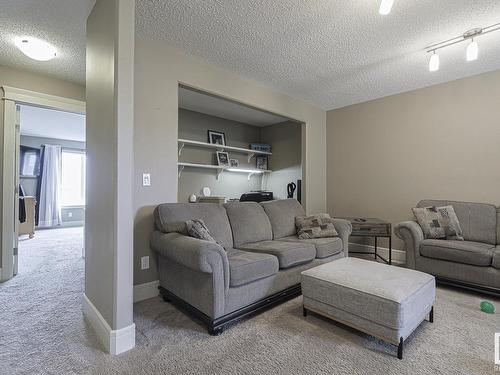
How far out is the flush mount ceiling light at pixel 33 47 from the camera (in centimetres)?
248

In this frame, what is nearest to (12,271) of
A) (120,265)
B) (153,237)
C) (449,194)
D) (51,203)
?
(153,237)

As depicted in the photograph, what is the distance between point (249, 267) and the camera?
6.62 ft

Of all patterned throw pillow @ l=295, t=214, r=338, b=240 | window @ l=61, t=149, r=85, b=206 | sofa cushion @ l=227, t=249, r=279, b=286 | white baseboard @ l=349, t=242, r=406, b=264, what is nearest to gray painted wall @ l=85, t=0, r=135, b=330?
sofa cushion @ l=227, t=249, r=279, b=286

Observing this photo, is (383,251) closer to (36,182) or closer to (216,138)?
(216,138)

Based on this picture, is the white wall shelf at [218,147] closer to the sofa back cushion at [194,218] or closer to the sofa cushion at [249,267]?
the sofa back cushion at [194,218]

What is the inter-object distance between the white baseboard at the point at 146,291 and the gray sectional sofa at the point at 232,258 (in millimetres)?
124

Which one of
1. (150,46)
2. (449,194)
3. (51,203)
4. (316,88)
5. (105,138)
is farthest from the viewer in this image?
(51,203)

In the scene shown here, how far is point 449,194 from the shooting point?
135 inches

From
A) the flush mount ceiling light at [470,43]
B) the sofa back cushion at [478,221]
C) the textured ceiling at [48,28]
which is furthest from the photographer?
the sofa back cushion at [478,221]

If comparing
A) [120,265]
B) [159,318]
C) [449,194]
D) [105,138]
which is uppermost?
[105,138]

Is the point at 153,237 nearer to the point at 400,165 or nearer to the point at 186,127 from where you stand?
the point at 186,127

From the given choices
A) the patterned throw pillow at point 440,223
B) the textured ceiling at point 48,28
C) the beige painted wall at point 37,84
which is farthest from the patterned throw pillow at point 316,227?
the beige painted wall at point 37,84

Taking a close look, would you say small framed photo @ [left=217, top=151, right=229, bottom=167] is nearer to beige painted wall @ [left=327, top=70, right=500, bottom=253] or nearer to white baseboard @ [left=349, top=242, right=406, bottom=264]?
beige painted wall @ [left=327, top=70, right=500, bottom=253]

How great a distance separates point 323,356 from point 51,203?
7.90m
